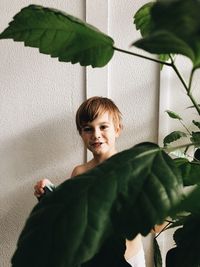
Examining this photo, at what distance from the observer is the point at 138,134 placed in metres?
1.58

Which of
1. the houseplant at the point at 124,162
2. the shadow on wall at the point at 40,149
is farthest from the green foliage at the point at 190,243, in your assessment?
the shadow on wall at the point at 40,149

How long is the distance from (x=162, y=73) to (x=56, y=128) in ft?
1.58

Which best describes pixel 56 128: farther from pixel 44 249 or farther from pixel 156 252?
pixel 44 249

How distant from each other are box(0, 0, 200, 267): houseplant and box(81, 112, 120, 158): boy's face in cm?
88

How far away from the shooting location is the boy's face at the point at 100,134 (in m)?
1.40

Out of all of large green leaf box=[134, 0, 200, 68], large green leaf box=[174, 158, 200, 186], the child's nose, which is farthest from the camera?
the child's nose

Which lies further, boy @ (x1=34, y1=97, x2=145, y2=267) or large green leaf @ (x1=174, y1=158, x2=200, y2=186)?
boy @ (x1=34, y1=97, x2=145, y2=267)

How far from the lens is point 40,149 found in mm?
1581

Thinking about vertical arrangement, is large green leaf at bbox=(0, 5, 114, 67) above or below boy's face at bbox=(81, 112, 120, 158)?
above

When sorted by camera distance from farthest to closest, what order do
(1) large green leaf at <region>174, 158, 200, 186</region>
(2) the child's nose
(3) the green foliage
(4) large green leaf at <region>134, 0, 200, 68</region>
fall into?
(2) the child's nose
(1) large green leaf at <region>174, 158, 200, 186</region>
(3) the green foliage
(4) large green leaf at <region>134, 0, 200, 68</region>

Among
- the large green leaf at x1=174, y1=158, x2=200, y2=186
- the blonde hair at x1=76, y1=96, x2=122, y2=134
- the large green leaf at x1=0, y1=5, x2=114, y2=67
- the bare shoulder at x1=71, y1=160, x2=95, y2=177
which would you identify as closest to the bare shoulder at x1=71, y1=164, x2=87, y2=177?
the bare shoulder at x1=71, y1=160, x2=95, y2=177

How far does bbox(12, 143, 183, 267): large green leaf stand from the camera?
353mm

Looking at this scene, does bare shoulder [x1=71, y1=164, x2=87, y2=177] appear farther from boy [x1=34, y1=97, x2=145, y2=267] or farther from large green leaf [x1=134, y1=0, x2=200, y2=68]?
large green leaf [x1=134, y1=0, x2=200, y2=68]

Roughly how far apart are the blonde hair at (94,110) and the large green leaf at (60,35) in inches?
34.8
